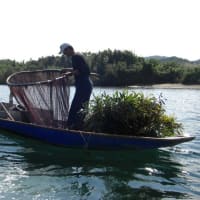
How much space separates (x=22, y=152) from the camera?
1155cm

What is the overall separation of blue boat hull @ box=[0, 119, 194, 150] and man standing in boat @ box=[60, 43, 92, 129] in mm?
643

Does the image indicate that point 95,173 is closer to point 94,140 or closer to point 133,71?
point 94,140

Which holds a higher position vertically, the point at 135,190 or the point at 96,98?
the point at 96,98

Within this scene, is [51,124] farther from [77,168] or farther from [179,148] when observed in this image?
[179,148]

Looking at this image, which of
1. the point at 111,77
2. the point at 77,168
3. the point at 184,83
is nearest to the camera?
the point at 77,168

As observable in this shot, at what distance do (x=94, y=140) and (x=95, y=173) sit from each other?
1.33 meters

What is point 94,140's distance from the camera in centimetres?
1059

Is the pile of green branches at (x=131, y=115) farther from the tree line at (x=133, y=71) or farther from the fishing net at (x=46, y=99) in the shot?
the tree line at (x=133, y=71)

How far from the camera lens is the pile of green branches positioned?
10.6m

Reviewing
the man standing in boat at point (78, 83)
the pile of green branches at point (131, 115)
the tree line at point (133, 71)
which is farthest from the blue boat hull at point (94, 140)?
the tree line at point (133, 71)

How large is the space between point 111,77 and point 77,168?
8112 centimetres

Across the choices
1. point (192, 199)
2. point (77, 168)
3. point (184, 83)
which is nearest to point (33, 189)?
point (77, 168)

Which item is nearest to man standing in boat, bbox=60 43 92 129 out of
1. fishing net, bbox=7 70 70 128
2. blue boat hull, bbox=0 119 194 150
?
fishing net, bbox=7 70 70 128

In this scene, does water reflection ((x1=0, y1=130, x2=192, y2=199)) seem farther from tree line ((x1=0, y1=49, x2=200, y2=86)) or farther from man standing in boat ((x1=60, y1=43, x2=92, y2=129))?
tree line ((x1=0, y1=49, x2=200, y2=86))
